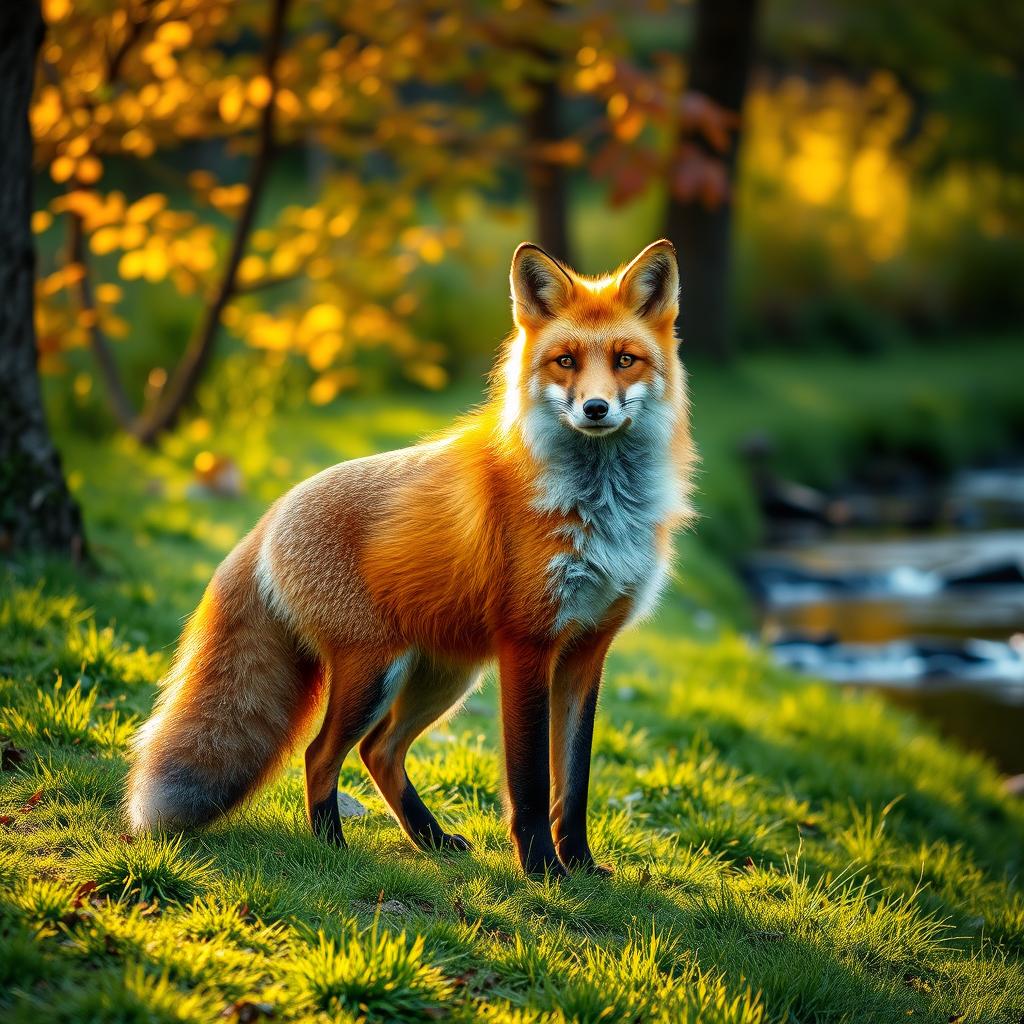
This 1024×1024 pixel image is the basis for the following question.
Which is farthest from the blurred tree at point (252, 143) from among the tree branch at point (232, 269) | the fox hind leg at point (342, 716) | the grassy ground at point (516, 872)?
the fox hind leg at point (342, 716)

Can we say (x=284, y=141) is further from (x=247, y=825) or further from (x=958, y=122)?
(x=958, y=122)

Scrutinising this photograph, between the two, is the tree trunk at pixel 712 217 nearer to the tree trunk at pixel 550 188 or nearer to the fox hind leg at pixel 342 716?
the tree trunk at pixel 550 188

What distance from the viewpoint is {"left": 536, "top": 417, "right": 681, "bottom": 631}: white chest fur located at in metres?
3.76

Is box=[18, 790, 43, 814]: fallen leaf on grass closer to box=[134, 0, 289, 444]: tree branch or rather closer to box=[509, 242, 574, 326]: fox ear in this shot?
box=[509, 242, 574, 326]: fox ear

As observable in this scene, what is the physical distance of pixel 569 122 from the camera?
29688 millimetres

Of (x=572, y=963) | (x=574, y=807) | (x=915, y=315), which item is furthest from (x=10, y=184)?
(x=915, y=315)

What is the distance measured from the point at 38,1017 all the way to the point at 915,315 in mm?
21907

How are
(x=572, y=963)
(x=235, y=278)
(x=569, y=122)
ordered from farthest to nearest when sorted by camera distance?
(x=569, y=122) < (x=235, y=278) < (x=572, y=963)

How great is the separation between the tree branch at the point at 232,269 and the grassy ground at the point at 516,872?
2605 millimetres

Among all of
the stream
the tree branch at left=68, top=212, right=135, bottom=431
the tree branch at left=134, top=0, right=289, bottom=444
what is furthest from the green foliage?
the tree branch at left=68, top=212, right=135, bottom=431

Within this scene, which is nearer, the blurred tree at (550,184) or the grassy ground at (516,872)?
the grassy ground at (516,872)

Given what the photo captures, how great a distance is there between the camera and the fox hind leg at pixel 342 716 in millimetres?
3777

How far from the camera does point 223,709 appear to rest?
3.76 meters

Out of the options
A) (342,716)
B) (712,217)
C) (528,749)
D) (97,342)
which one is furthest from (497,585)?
(712,217)
